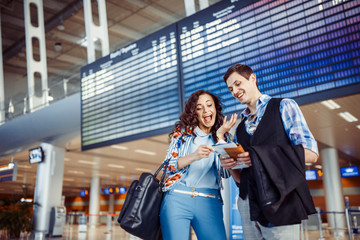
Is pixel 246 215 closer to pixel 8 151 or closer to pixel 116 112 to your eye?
pixel 116 112

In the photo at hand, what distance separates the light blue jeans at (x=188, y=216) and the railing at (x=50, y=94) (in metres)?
7.79

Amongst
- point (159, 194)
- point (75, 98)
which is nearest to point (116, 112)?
point (75, 98)

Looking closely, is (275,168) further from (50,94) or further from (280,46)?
(50,94)

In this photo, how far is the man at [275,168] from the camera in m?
1.29

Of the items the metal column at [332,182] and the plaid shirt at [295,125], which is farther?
the metal column at [332,182]

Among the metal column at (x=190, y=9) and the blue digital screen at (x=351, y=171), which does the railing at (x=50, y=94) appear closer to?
the metal column at (x=190, y=9)

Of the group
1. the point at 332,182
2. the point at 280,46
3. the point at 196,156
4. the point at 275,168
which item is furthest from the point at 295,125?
the point at 332,182

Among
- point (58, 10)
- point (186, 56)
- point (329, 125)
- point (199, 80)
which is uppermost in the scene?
point (58, 10)

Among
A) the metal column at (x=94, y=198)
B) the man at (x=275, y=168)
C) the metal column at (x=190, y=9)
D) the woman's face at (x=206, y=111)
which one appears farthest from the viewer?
the metal column at (x=94, y=198)

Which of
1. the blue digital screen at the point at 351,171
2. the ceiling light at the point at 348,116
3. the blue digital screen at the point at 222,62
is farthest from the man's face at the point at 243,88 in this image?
the blue digital screen at the point at 351,171

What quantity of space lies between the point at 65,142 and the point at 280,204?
362 inches

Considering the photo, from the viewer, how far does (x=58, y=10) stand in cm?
1312

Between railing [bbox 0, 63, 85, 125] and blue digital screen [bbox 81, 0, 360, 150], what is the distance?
8.50 feet

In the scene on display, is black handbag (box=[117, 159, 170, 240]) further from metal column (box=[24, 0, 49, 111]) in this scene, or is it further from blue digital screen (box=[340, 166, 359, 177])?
blue digital screen (box=[340, 166, 359, 177])
